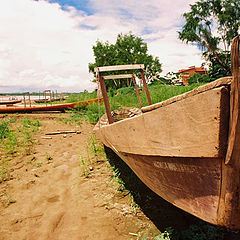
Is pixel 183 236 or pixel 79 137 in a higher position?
pixel 79 137

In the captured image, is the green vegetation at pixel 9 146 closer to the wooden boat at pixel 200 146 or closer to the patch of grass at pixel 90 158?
the patch of grass at pixel 90 158

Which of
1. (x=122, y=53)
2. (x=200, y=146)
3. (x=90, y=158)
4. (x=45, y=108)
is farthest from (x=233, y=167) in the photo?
(x=122, y=53)

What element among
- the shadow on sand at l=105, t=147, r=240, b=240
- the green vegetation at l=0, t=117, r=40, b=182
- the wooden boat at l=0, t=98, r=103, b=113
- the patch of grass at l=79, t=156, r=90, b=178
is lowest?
the shadow on sand at l=105, t=147, r=240, b=240

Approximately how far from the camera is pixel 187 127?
1.06 m

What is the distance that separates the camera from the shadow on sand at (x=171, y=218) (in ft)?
6.08

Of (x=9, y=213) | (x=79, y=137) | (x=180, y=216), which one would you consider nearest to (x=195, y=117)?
(x=180, y=216)

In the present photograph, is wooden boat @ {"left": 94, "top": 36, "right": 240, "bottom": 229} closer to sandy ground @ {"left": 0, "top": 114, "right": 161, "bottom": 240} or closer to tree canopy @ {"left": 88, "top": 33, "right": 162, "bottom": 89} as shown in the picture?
sandy ground @ {"left": 0, "top": 114, "right": 161, "bottom": 240}

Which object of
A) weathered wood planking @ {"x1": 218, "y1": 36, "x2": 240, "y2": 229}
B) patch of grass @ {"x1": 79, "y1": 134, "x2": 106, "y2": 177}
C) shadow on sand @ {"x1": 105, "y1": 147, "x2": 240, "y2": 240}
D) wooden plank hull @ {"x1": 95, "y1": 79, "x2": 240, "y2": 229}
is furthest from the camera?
patch of grass @ {"x1": 79, "y1": 134, "x2": 106, "y2": 177}

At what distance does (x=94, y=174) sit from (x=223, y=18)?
2273cm

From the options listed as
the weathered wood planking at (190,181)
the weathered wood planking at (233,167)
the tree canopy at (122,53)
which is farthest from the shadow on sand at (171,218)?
the tree canopy at (122,53)

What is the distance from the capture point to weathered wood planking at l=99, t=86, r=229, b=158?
910 mm

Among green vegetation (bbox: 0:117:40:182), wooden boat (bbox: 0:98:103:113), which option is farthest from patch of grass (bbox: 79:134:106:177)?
wooden boat (bbox: 0:98:103:113)

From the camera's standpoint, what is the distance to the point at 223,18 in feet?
62.7

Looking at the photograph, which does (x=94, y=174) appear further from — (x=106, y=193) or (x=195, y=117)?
(x=195, y=117)
